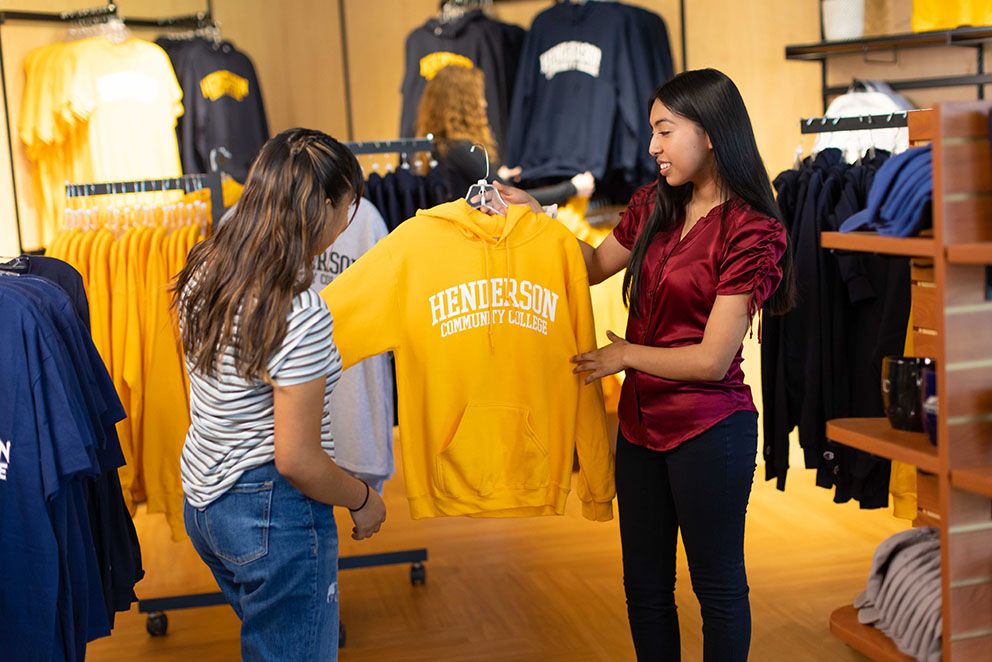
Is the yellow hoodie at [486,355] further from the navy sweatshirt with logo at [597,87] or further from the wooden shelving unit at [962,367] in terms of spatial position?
the navy sweatshirt with logo at [597,87]

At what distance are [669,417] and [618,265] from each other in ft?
1.50

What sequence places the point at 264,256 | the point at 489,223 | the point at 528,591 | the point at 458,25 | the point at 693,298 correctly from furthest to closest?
the point at 458,25, the point at 528,591, the point at 489,223, the point at 693,298, the point at 264,256

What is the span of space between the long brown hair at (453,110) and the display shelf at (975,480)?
288cm

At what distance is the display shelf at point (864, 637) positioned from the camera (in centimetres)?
217

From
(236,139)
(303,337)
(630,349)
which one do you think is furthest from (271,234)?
(236,139)

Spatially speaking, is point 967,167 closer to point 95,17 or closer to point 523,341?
point 523,341

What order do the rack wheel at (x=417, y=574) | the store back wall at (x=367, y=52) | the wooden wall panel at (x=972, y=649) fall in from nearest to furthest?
the wooden wall panel at (x=972, y=649) → the rack wheel at (x=417, y=574) → the store back wall at (x=367, y=52)

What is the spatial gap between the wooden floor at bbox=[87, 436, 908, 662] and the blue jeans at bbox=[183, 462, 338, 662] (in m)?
1.42

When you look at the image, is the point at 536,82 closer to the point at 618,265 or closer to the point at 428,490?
the point at 618,265

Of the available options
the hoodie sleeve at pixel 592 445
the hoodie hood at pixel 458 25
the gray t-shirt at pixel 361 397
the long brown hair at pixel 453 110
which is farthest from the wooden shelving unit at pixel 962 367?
the hoodie hood at pixel 458 25

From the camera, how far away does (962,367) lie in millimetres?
1805

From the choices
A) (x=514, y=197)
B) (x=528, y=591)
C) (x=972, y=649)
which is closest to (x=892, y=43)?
(x=514, y=197)

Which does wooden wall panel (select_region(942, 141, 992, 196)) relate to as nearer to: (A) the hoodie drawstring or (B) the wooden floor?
(A) the hoodie drawstring

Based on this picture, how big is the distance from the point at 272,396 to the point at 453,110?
2.87 m
